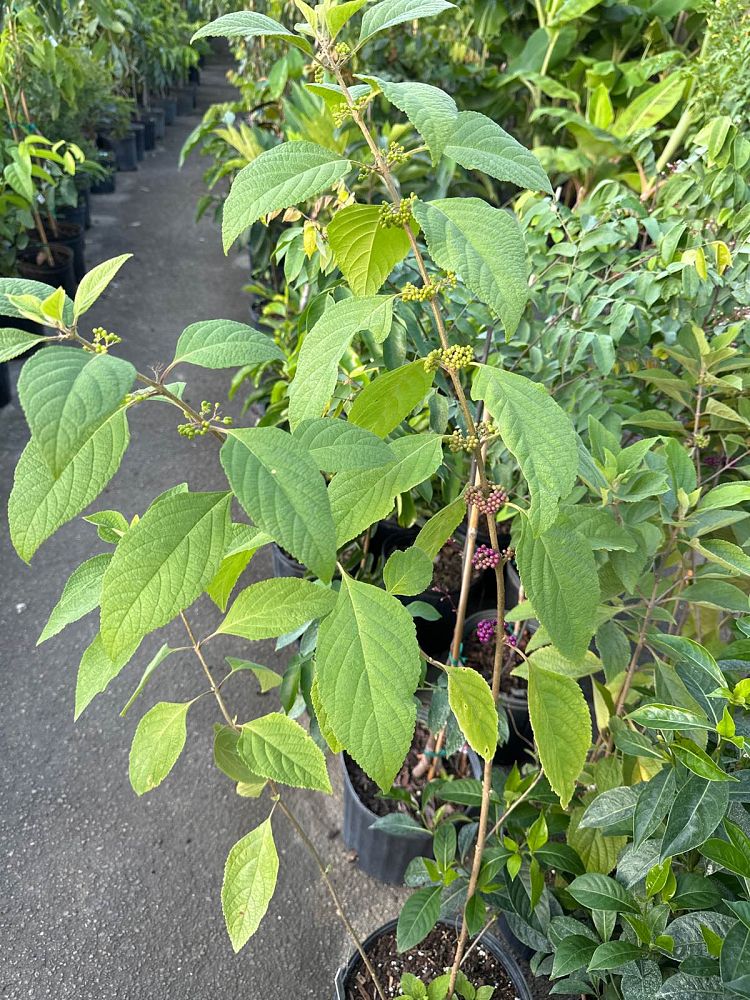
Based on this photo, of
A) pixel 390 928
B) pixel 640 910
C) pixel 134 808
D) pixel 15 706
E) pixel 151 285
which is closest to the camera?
pixel 640 910

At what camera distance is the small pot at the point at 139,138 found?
6.41 metres

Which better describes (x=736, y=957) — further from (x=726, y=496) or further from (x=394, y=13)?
(x=394, y=13)

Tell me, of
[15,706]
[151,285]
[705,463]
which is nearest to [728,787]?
[705,463]

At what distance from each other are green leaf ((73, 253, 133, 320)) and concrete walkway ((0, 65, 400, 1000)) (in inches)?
53.1

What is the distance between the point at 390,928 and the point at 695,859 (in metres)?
0.55

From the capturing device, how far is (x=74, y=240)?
4035mm

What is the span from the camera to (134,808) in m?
1.73

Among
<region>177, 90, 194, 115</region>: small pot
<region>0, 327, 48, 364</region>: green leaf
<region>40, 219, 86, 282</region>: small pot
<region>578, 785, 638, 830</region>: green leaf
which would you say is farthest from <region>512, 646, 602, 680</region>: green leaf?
<region>177, 90, 194, 115</region>: small pot

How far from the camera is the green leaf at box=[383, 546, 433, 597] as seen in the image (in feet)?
2.70

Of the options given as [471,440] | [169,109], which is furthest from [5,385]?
[169,109]

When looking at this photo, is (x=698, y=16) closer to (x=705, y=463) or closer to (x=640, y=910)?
(x=705, y=463)

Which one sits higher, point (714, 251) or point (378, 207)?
point (378, 207)

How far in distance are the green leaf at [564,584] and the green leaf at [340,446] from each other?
199mm

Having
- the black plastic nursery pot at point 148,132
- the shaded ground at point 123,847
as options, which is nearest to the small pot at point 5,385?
the shaded ground at point 123,847
